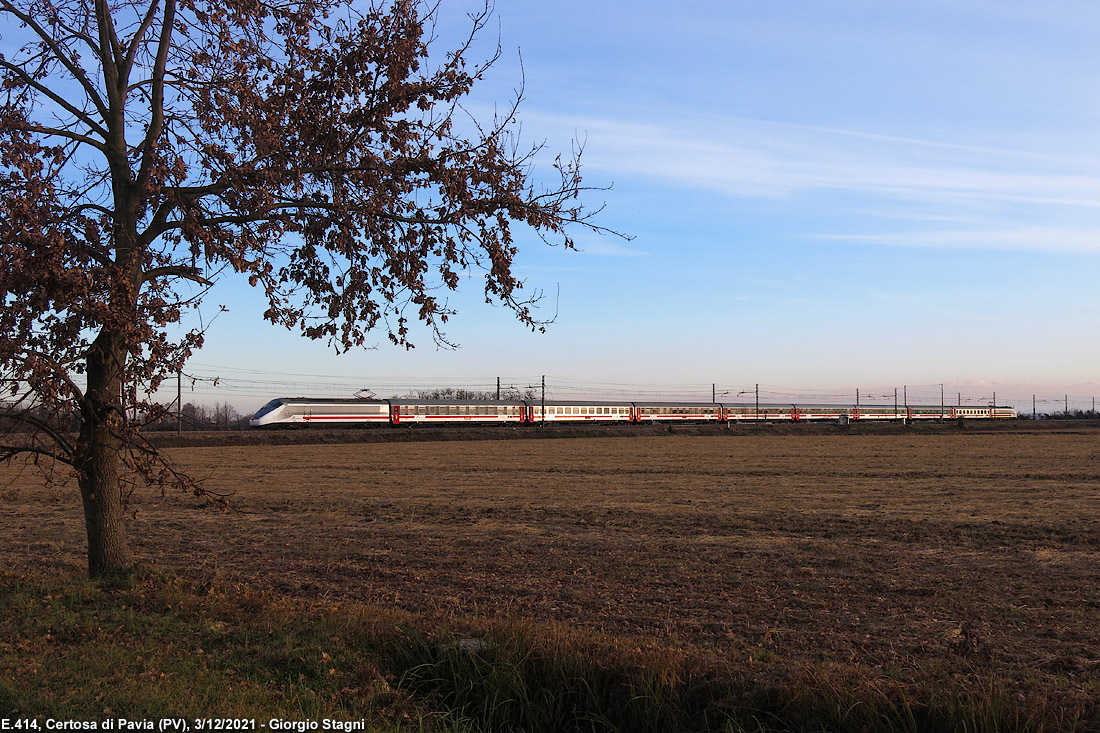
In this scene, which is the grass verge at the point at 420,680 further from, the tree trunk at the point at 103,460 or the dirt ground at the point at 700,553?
the tree trunk at the point at 103,460

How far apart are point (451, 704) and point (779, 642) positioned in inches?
128

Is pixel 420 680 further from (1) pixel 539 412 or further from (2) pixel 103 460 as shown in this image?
(1) pixel 539 412

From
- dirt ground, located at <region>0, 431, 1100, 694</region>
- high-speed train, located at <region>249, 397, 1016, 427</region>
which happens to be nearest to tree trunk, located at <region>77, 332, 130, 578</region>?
dirt ground, located at <region>0, 431, 1100, 694</region>

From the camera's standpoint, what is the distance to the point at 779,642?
7695 millimetres

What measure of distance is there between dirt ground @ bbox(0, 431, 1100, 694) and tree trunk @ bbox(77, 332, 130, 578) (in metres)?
1.95

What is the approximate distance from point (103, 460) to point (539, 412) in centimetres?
7512

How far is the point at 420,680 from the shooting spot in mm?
6754

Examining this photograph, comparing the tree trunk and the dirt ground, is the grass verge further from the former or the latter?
the tree trunk

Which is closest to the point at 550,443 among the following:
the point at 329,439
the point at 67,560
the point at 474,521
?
Answer: the point at 329,439

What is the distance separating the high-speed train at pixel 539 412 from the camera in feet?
227

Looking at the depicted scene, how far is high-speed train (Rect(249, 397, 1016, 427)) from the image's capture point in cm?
6925

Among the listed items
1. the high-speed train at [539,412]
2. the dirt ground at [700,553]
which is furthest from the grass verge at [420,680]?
the high-speed train at [539,412]

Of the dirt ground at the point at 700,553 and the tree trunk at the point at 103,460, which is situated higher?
the tree trunk at the point at 103,460

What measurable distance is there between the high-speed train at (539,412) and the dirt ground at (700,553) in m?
41.3
